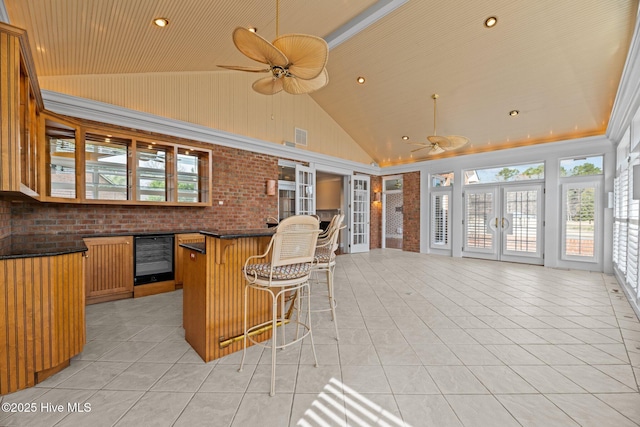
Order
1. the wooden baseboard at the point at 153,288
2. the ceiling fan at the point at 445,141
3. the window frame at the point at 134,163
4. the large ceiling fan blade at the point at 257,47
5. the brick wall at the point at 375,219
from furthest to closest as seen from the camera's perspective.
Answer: the brick wall at the point at 375,219 < the ceiling fan at the point at 445,141 < the wooden baseboard at the point at 153,288 < the window frame at the point at 134,163 < the large ceiling fan blade at the point at 257,47

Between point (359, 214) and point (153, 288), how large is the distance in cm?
591

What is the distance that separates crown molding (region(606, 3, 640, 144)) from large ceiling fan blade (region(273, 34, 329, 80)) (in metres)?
3.15

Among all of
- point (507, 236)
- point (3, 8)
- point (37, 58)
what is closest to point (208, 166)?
point (37, 58)

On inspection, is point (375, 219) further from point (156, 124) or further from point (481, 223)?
point (156, 124)

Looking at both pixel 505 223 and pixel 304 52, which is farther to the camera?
pixel 505 223

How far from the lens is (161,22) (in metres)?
2.90

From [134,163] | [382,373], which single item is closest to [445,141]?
[382,373]

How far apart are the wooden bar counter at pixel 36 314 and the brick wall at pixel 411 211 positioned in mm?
7915

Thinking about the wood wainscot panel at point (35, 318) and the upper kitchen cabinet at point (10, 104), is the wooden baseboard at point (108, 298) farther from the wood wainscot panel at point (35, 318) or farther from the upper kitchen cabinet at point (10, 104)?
the upper kitchen cabinet at point (10, 104)

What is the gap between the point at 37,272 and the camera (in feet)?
5.84

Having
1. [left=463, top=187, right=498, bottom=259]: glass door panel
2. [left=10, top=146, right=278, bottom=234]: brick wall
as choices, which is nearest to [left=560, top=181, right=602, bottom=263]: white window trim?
[left=463, top=187, right=498, bottom=259]: glass door panel

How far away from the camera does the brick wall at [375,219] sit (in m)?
8.87

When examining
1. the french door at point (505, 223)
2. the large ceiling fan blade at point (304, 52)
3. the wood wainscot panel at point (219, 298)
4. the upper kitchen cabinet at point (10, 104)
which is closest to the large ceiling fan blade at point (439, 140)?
the french door at point (505, 223)

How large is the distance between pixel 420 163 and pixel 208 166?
6110 millimetres
